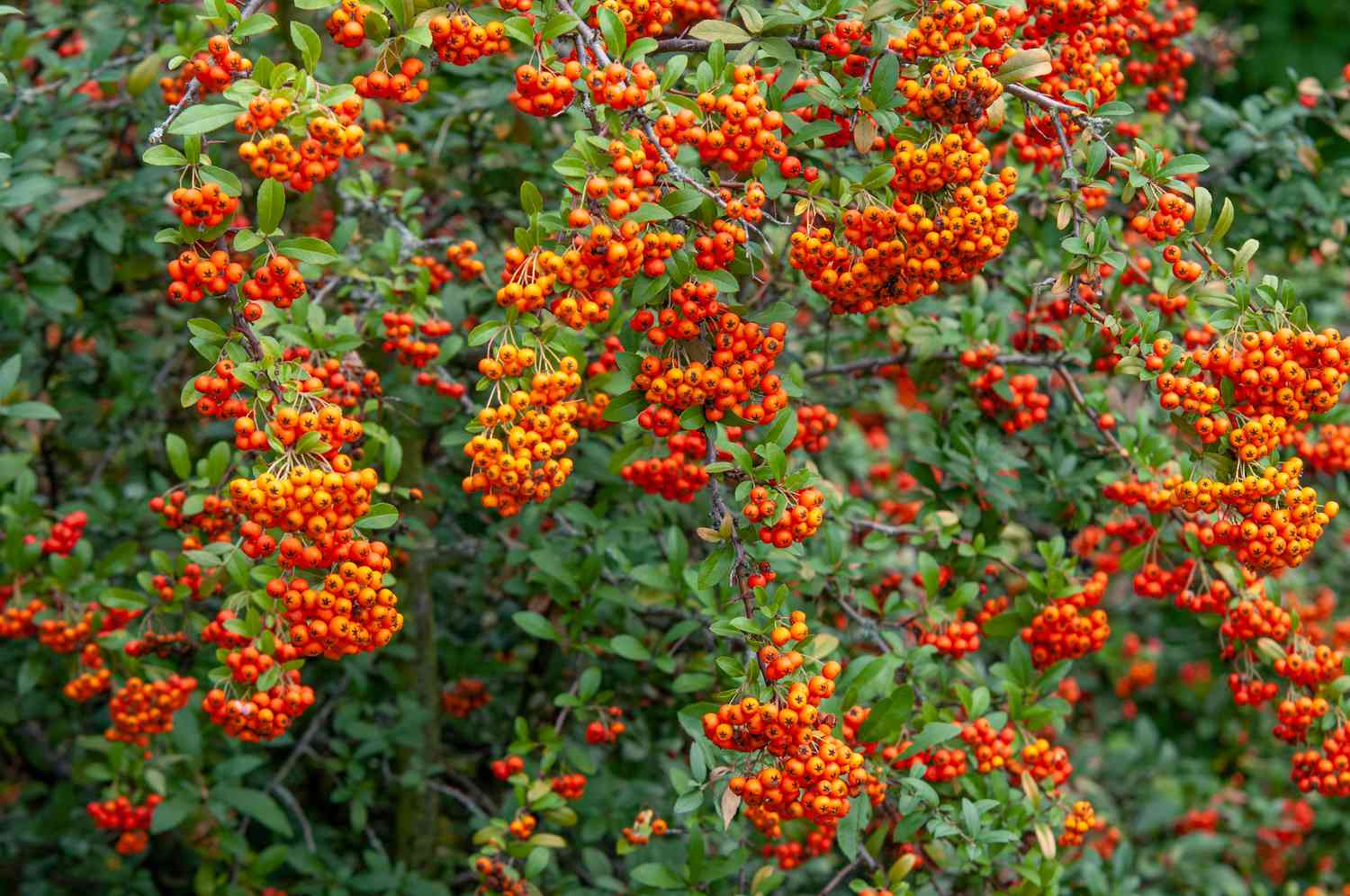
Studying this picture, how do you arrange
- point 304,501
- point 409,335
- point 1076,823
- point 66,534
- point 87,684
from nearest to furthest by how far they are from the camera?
1. point 304,501
2. point 1076,823
3. point 409,335
4. point 87,684
5. point 66,534

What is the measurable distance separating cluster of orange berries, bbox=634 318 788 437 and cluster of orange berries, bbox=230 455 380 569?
660 millimetres

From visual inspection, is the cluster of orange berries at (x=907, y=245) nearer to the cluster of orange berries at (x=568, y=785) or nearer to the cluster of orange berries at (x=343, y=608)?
the cluster of orange berries at (x=343, y=608)

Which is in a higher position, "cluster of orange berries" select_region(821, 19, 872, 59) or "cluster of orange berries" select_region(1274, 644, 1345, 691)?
"cluster of orange berries" select_region(821, 19, 872, 59)

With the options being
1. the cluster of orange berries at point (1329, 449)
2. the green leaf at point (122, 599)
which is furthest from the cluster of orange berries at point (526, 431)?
the cluster of orange berries at point (1329, 449)

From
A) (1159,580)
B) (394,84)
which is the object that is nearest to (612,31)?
(394,84)

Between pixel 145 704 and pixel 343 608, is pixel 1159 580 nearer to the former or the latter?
pixel 343 608

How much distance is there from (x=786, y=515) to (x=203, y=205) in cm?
135

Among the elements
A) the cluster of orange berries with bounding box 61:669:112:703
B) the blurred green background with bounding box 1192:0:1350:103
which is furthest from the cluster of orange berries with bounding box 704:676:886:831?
the blurred green background with bounding box 1192:0:1350:103

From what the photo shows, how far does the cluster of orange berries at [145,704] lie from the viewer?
3541mm

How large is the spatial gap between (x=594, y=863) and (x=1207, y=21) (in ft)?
20.3

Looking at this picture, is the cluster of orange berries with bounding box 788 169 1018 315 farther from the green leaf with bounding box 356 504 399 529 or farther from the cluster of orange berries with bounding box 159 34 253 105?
the cluster of orange berries with bounding box 159 34 253 105

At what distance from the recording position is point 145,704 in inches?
141

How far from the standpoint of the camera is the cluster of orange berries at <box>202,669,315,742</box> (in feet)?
9.42

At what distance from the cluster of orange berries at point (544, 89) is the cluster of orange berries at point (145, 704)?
2012 mm
